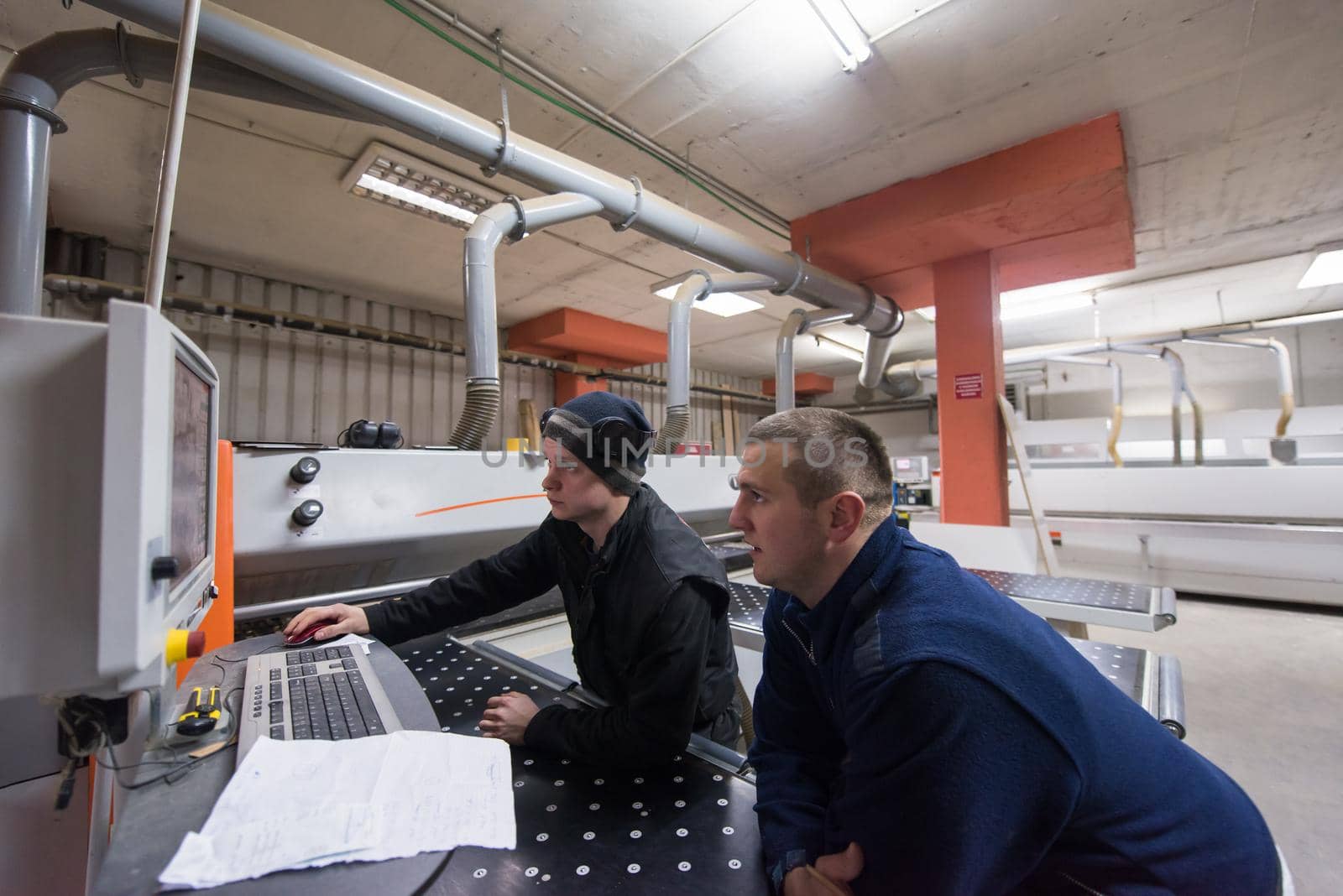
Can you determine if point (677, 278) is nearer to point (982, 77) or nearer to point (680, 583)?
point (982, 77)

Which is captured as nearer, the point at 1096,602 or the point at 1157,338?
the point at 1096,602

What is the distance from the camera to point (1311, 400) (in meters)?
5.70

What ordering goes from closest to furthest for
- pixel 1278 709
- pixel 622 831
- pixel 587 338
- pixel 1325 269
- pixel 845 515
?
pixel 622 831 → pixel 845 515 → pixel 1278 709 → pixel 1325 269 → pixel 587 338

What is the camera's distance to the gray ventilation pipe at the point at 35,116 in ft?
3.66

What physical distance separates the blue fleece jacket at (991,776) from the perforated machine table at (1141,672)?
13.7 inches

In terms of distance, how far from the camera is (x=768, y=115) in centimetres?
232

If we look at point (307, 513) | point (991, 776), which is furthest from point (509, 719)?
point (307, 513)

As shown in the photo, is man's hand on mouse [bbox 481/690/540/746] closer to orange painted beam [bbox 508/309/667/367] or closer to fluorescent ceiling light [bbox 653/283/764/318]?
fluorescent ceiling light [bbox 653/283/764/318]

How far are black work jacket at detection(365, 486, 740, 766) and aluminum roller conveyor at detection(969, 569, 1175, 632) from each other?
4.14 feet

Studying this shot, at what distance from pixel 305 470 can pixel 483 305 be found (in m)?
0.70

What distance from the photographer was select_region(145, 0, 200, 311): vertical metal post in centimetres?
71

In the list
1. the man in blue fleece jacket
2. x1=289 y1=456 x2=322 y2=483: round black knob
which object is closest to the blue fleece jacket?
the man in blue fleece jacket

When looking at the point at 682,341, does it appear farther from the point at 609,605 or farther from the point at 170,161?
the point at 170,161

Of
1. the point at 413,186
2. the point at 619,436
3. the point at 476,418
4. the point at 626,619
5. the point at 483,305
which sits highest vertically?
the point at 413,186
